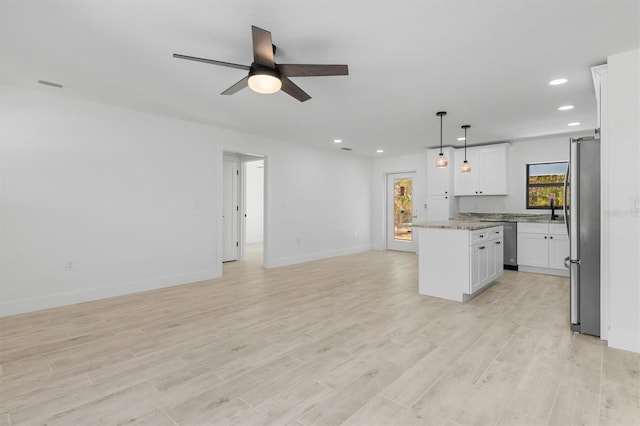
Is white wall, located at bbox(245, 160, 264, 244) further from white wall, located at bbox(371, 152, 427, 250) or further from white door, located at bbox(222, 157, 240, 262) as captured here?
white wall, located at bbox(371, 152, 427, 250)

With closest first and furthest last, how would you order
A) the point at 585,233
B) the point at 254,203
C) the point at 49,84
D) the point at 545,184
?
the point at 585,233 → the point at 49,84 → the point at 545,184 → the point at 254,203

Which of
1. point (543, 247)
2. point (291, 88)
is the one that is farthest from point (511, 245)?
point (291, 88)

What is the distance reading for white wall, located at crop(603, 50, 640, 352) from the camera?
264 cm

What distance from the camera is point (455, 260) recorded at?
4027mm

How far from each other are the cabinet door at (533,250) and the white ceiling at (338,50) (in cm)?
208

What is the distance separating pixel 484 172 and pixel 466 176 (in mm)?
362

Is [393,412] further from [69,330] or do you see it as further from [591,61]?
[591,61]

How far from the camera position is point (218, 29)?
95.7 inches

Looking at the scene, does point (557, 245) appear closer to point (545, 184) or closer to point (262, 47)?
point (545, 184)

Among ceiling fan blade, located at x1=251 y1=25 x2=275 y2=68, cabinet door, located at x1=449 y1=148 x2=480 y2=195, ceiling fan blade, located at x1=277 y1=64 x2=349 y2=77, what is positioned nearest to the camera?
ceiling fan blade, located at x1=251 y1=25 x2=275 y2=68

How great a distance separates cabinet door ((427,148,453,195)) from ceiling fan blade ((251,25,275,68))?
5485 millimetres

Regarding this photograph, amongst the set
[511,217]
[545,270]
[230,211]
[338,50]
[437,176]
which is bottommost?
[545,270]

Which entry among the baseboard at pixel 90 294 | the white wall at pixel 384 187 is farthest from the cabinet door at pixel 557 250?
the baseboard at pixel 90 294

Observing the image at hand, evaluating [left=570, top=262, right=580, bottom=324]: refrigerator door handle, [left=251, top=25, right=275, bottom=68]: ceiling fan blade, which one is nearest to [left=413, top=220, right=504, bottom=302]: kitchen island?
[left=570, top=262, right=580, bottom=324]: refrigerator door handle
